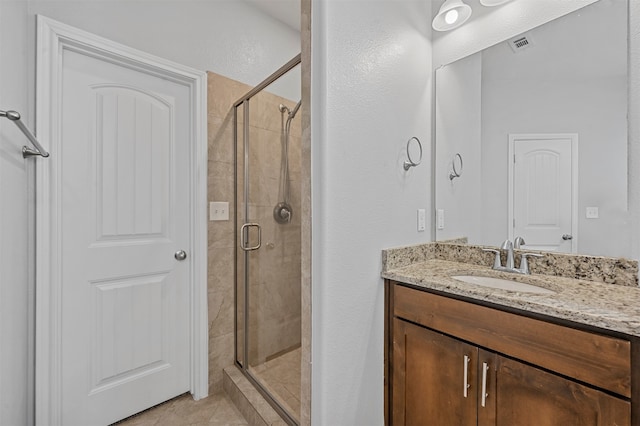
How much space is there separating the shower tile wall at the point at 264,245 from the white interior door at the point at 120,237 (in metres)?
0.15

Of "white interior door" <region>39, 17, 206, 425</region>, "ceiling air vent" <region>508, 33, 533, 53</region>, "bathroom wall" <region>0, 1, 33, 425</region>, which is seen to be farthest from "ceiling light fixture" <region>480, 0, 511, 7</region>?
"bathroom wall" <region>0, 1, 33, 425</region>

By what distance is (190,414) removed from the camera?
1709 millimetres

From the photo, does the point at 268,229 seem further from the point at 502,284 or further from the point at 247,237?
the point at 502,284

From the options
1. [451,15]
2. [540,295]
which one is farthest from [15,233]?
[451,15]

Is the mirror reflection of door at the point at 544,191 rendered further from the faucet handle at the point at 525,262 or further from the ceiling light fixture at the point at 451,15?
the ceiling light fixture at the point at 451,15

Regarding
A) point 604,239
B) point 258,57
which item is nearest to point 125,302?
point 258,57

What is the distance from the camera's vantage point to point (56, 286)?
1.40 metres

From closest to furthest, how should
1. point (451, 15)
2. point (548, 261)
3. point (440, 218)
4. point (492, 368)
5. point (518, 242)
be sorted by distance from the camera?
point (492, 368), point (548, 261), point (518, 242), point (451, 15), point (440, 218)

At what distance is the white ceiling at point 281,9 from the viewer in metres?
2.12

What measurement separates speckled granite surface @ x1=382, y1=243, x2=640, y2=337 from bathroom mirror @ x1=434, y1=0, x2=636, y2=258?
0.51 ft

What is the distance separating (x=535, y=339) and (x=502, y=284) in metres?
0.42

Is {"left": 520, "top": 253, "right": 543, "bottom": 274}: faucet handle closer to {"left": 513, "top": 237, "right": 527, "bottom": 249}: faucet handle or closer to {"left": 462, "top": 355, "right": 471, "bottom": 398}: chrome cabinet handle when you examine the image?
{"left": 513, "top": 237, "right": 527, "bottom": 249}: faucet handle

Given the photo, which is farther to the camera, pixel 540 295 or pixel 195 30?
pixel 195 30

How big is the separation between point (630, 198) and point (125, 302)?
2322mm
